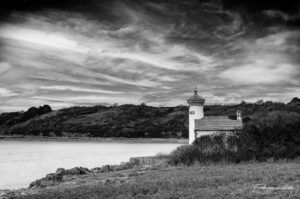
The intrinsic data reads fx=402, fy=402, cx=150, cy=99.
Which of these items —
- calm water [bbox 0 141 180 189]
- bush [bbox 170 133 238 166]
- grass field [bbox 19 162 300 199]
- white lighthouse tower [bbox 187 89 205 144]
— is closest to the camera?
grass field [bbox 19 162 300 199]

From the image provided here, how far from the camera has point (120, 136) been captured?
190625mm

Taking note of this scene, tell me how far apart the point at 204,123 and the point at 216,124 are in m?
1.25

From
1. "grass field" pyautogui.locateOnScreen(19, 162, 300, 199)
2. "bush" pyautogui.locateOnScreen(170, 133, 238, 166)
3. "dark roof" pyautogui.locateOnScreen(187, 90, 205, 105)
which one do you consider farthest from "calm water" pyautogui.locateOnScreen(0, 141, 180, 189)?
"grass field" pyautogui.locateOnScreen(19, 162, 300, 199)

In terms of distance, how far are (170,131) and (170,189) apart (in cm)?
15244

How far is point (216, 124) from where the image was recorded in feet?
133

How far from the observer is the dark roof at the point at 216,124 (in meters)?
39.4

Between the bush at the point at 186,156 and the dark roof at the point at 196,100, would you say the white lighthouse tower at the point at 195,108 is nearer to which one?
the dark roof at the point at 196,100

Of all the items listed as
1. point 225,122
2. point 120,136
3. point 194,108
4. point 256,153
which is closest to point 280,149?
point 256,153

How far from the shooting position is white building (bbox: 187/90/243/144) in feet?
130

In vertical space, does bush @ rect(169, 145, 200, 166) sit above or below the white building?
below

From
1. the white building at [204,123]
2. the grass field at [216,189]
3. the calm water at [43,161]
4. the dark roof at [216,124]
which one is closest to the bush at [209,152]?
the white building at [204,123]

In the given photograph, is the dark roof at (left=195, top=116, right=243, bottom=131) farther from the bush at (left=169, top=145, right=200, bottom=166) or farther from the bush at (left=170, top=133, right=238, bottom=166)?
the bush at (left=169, top=145, right=200, bottom=166)

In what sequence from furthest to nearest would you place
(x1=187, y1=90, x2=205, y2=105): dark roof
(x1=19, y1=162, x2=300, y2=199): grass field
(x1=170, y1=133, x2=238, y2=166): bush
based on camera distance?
(x1=187, y1=90, x2=205, y2=105): dark roof, (x1=170, y1=133, x2=238, y2=166): bush, (x1=19, y1=162, x2=300, y2=199): grass field

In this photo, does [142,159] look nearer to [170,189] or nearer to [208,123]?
[208,123]
